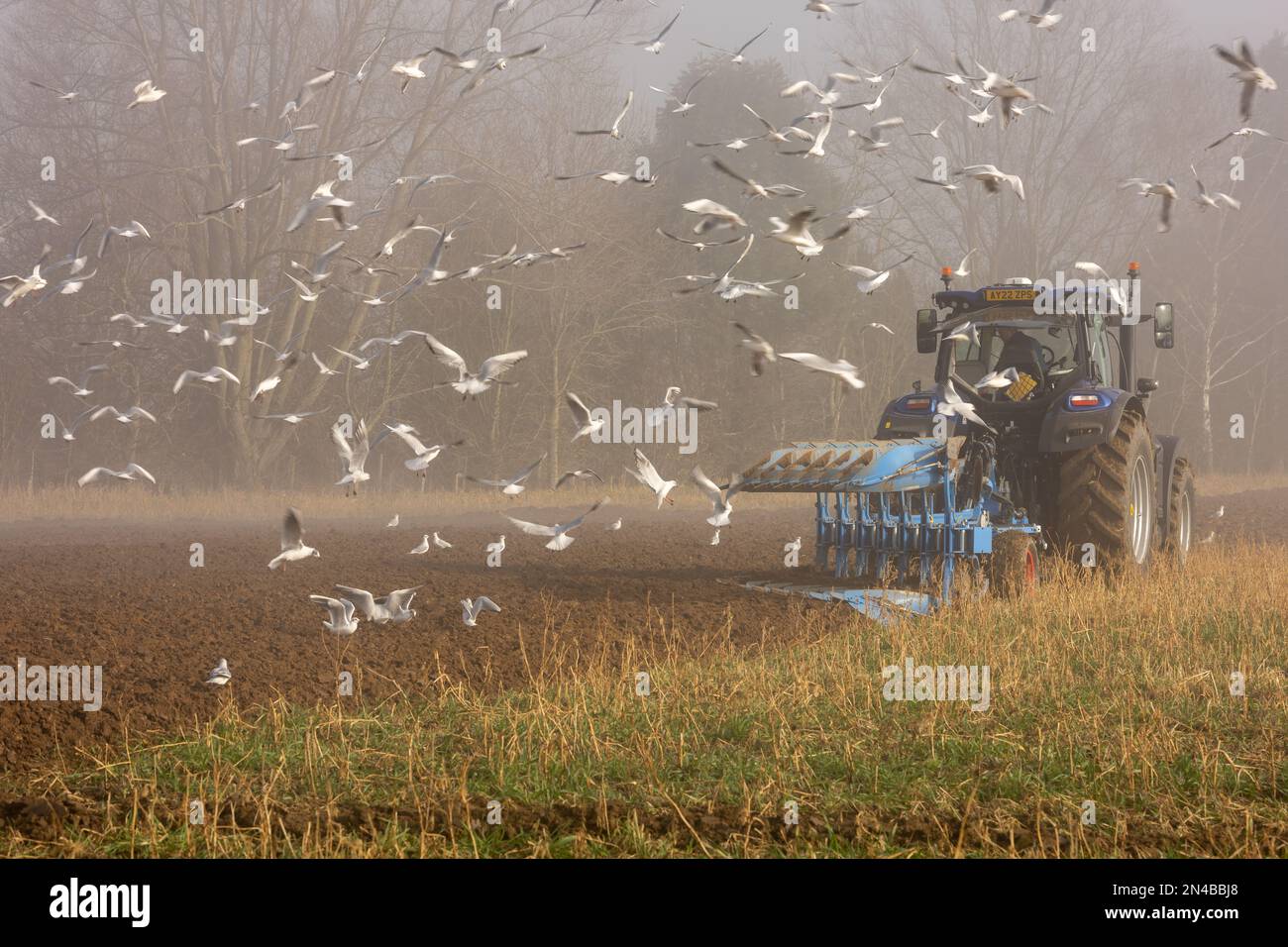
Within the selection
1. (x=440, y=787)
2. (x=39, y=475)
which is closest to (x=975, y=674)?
(x=440, y=787)

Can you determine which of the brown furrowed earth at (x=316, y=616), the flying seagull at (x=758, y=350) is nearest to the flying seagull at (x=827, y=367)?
the flying seagull at (x=758, y=350)

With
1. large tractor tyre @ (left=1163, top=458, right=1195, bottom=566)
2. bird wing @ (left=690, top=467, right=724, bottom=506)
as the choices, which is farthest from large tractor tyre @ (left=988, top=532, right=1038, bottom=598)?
large tractor tyre @ (left=1163, top=458, right=1195, bottom=566)

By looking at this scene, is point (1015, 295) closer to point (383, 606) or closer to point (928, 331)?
point (928, 331)

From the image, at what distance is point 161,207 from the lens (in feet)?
93.3

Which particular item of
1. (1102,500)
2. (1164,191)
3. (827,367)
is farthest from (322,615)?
(1164,191)

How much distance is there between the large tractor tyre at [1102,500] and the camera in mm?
10750

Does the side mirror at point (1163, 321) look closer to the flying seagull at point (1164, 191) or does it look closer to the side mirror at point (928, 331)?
the flying seagull at point (1164, 191)

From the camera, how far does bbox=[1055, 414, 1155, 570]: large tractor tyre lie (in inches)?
423

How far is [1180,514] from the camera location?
13.3m

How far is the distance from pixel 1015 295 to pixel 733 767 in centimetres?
712

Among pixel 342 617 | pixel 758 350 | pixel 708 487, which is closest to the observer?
pixel 758 350
